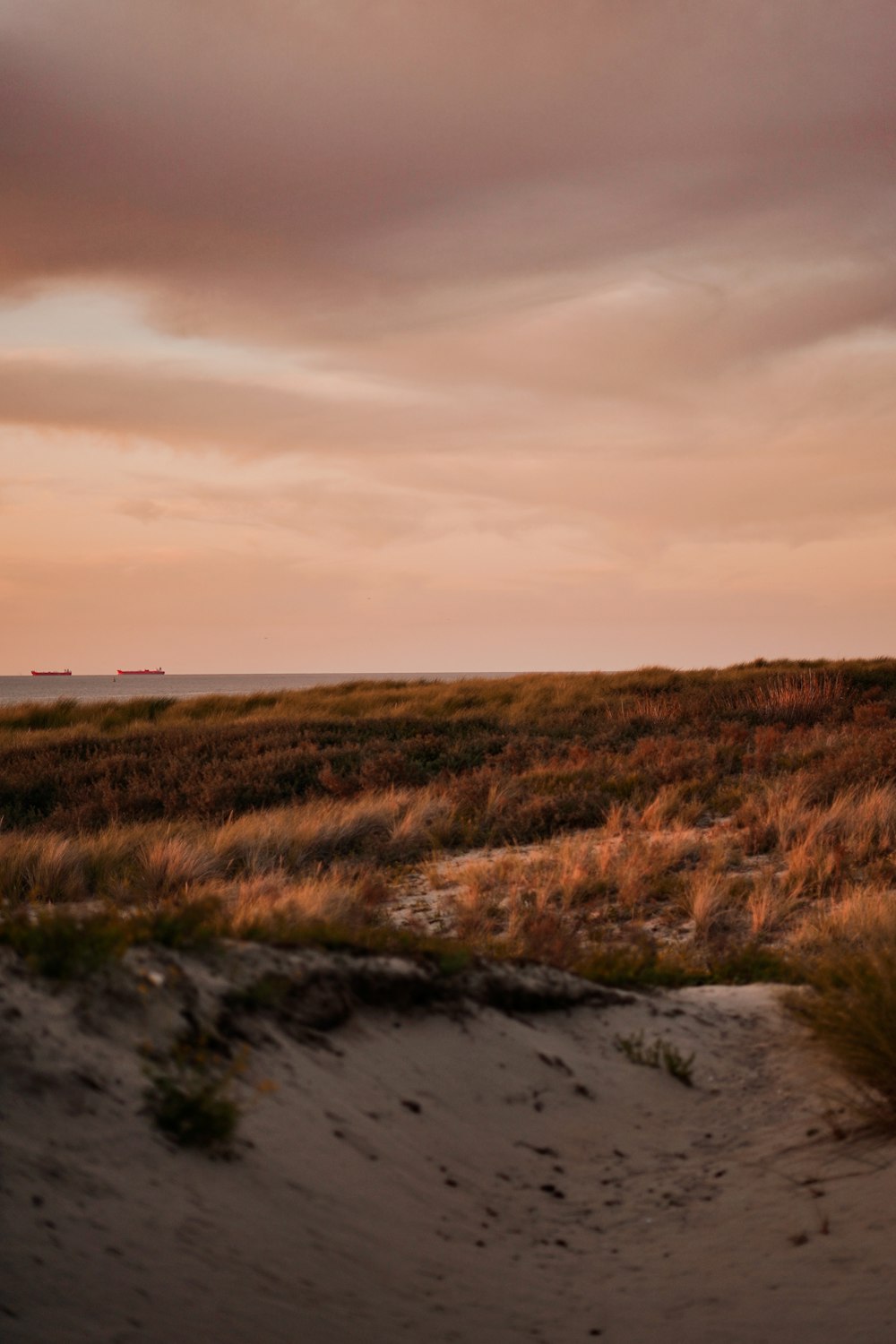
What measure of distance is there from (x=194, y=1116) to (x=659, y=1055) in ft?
8.41

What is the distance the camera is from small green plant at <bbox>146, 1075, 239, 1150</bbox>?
3574mm

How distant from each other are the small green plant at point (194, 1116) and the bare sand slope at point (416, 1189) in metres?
0.06

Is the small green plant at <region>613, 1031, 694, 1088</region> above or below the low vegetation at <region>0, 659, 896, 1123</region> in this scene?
below

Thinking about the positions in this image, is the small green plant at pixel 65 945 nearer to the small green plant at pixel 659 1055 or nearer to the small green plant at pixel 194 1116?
the small green plant at pixel 194 1116

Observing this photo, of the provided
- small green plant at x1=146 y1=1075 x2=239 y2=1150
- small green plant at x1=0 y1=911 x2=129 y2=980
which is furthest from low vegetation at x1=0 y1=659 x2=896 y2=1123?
small green plant at x1=146 y1=1075 x2=239 y2=1150

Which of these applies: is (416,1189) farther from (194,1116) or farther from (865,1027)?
(865,1027)

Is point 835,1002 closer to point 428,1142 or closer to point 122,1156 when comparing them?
point 428,1142

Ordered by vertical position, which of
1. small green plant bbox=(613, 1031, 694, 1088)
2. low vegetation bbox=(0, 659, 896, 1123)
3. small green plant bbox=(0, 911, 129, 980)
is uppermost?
small green plant bbox=(0, 911, 129, 980)

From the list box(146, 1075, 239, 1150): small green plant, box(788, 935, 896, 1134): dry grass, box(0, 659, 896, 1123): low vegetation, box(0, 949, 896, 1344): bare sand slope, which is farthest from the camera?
box(0, 659, 896, 1123): low vegetation

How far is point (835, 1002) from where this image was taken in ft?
15.4

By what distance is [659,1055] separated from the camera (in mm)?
5246

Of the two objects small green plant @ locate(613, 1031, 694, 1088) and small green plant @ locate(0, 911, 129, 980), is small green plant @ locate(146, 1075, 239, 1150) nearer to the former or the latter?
small green plant @ locate(0, 911, 129, 980)

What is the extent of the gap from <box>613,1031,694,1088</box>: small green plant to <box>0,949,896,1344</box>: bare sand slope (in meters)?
0.06

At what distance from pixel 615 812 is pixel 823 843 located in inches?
105
